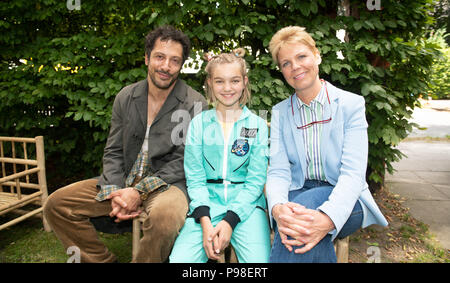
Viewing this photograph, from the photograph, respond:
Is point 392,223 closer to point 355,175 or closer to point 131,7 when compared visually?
point 355,175

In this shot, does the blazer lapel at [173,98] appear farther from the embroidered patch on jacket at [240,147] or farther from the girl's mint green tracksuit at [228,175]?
the embroidered patch on jacket at [240,147]

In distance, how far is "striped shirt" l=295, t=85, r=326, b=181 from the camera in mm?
2143

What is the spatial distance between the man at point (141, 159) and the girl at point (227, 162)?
227 millimetres

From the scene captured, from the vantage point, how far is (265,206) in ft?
7.66

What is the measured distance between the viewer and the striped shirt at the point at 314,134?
2143 millimetres

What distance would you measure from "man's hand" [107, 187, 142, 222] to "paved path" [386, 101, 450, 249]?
2765 mm

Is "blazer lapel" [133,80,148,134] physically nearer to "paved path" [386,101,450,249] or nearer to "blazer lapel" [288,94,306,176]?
"blazer lapel" [288,94,306,176]

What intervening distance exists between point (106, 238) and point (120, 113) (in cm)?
170

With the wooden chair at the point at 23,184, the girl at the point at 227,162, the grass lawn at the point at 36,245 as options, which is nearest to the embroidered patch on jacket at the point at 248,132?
the girl at the point at 227,162

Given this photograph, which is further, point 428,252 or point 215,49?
point 215,49

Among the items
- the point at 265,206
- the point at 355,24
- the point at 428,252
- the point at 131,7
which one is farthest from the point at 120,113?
the point at 428,252

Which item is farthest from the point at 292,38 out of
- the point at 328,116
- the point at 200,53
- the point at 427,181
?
the point at 427,181

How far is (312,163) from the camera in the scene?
217 cm

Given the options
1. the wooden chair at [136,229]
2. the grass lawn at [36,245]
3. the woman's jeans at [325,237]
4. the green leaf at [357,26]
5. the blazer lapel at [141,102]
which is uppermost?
the green leaf at [357,26]
